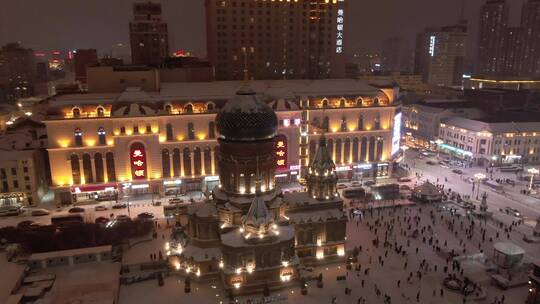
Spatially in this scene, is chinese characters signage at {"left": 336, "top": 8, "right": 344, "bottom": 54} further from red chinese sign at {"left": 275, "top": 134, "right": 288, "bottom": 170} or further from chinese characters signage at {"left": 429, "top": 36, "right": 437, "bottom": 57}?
chinese characters signage at {"left": 429, "top": 36, "right": 437, "bottom": 57}

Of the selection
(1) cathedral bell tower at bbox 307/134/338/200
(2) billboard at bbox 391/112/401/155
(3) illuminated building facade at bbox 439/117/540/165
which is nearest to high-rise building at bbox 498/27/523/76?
(3) illuminated building facade at bbox 439/117/540/165

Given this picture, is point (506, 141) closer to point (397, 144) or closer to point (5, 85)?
point (397, 144)

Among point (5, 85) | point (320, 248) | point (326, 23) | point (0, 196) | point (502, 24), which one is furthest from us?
point (502, 24)

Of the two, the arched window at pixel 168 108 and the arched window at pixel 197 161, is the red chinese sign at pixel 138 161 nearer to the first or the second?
the arched window at pixel 168 108

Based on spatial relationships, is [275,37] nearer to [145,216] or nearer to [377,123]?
[377,123]

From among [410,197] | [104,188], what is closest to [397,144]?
[410,197]

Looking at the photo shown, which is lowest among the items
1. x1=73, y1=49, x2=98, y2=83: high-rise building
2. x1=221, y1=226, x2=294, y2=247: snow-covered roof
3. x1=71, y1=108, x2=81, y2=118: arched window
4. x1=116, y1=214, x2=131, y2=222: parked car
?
x1=116, y1=214, x2=131, y2=222: parked car

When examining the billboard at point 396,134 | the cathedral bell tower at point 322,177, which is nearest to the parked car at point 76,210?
the cathedral bell tower at point 322,177
